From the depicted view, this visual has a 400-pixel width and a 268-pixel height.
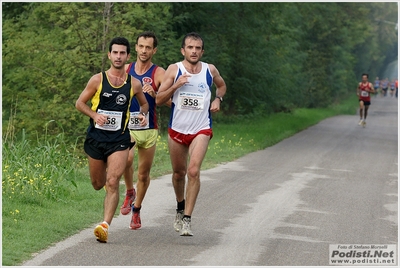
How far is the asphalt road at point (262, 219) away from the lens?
868 centimetres

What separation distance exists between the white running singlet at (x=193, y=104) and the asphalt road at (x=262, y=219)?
3.72 feet

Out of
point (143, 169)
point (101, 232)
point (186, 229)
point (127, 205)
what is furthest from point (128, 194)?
point (101, 232)

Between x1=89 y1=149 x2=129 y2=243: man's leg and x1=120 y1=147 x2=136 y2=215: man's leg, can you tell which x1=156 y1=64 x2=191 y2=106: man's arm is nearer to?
x1=89 y1=149 x2=129 y2=243: man's leg

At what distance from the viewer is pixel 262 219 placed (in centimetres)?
1134

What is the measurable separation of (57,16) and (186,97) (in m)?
13.2

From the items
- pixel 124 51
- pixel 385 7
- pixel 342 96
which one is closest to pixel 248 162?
pixel 124 51

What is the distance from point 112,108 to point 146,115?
33.7 inches

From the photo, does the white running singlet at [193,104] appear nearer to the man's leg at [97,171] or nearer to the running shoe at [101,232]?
the man's leg at [97,171]

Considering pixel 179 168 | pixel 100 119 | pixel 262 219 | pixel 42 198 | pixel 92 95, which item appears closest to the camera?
pixel 100 119

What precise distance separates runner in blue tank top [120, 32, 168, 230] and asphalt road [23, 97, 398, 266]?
0.25 m

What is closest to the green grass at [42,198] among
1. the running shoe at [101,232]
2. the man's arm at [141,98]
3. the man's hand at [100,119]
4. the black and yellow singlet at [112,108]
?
the running shoe at [101,232]

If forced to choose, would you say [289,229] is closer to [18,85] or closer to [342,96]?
[18,85]

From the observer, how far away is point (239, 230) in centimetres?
1045

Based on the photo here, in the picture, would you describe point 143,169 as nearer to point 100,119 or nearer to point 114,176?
point 114,176
